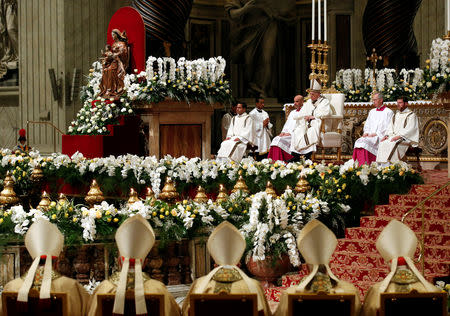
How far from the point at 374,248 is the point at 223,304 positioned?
172 inches

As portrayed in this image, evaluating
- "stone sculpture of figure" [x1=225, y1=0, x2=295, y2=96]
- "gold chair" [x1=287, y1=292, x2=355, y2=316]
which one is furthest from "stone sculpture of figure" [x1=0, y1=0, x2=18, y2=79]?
"gold chair" [x1=287, y1=292, x2=355, y2=316]

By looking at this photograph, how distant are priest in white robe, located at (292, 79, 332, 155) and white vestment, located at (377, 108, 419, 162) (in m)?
1.22

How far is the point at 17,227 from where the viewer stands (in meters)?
7.54

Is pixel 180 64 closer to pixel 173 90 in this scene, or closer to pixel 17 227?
pixel 173 90

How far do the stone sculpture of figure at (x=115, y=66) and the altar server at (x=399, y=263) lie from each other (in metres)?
10.7

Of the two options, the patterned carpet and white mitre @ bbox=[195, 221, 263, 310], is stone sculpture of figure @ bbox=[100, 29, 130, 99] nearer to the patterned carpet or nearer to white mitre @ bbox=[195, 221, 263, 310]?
the patterned carpet

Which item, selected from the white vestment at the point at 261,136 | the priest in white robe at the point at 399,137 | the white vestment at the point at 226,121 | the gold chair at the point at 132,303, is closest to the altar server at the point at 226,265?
the gold chair at the point at 132,303

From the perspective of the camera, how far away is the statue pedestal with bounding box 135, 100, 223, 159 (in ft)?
45.3

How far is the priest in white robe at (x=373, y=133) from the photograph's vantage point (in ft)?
41.6

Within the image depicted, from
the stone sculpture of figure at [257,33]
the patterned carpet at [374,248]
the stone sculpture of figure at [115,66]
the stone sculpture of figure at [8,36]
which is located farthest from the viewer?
the stone sculpture of figure at [257,33]

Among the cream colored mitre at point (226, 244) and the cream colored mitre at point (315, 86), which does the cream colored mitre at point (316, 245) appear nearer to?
the cream colored mitre at point (226, 244)

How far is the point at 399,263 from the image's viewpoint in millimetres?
4434

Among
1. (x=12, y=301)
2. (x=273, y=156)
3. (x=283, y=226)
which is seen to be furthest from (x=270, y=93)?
(x=12, y=301)

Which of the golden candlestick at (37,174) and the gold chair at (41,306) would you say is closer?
the gold chair at (41,306)
